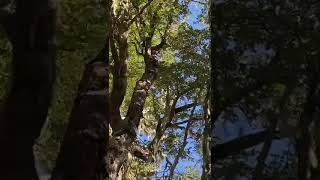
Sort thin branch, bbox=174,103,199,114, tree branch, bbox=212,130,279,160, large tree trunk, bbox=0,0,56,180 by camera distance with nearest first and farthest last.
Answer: tree branch, bbox=212,130,279,160, large tree trunk, bbox=0,0,56,180, thin branch, bbox=174,103,199,114

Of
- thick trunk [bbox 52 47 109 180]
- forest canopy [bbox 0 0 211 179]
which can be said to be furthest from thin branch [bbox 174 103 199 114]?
thick trunk [bbox 52 47 109 180]

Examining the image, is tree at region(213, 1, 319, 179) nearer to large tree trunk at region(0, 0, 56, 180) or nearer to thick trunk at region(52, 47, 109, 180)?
thick trunk at region(52, 47, 109, 180)

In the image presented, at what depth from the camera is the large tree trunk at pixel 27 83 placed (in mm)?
1601

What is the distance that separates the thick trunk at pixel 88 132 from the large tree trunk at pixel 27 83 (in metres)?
0.09

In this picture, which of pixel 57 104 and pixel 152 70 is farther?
pixel 152 70

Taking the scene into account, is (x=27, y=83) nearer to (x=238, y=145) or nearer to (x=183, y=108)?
(x=238, y=145)

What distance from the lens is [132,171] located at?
4406 millimetres

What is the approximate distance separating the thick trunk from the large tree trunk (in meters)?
0.09

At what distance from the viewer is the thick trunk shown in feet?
5.38

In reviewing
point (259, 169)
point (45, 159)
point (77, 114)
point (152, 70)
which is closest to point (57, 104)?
point (77, 114)

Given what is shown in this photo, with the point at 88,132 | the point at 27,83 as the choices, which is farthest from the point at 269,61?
the point at 27,83

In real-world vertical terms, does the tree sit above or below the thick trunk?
above

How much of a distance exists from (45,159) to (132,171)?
281 cm

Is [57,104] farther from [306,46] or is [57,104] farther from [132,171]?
[132,171]
